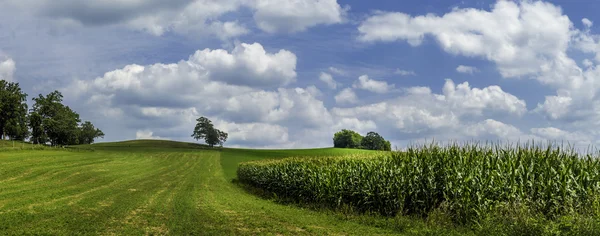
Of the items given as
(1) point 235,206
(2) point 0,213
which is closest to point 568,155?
(1) point 235,206

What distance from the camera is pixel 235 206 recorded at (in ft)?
87.8

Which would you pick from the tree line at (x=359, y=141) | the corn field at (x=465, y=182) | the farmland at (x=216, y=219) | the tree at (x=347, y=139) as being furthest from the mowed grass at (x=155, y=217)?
the tree at (x=347, y=139)

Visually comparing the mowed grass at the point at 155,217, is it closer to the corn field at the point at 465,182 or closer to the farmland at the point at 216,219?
the farmland at the point at 216,219

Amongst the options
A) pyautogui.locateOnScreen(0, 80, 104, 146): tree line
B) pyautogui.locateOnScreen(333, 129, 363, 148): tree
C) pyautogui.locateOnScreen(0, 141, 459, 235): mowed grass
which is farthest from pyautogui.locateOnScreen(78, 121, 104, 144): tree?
pyautogui.locateOnScreen(0, 141, 459, 235): mowed grass

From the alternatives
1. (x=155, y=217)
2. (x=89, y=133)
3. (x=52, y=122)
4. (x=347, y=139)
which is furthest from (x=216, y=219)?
Result: (x=89, y=133)

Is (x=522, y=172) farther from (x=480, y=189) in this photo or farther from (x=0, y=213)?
(x=0, y=213)

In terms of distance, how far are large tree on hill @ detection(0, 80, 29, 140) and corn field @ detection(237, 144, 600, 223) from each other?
4687 inches

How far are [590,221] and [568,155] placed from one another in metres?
7.31

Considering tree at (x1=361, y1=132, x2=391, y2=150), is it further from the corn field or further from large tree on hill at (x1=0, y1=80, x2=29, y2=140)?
the corn field

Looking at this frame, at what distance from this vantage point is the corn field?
15438 mm

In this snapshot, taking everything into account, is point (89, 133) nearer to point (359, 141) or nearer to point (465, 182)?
point (359, 141)

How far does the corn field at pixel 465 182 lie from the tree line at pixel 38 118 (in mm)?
119049

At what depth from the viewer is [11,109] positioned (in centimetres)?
11719

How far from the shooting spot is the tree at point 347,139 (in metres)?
160
